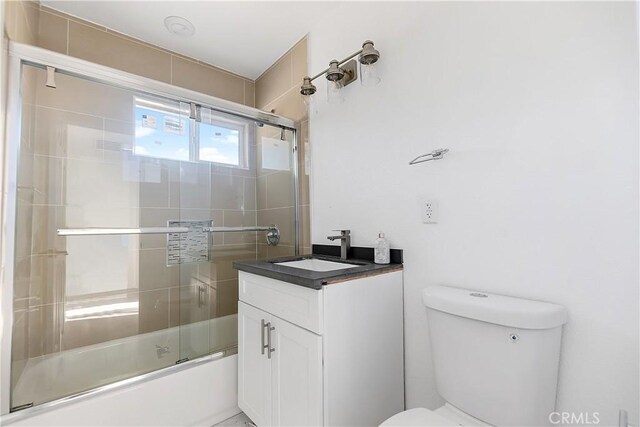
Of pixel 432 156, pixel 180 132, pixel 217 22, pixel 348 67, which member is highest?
pixel 217 22

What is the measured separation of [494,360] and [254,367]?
3.48 ft

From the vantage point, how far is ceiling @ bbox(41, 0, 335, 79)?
5.72 feet

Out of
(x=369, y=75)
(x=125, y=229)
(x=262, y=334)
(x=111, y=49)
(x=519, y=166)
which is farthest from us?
(x=111, y=49)

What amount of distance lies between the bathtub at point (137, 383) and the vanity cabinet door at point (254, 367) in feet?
0.51

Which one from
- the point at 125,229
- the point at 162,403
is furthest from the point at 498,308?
the point at 125,229

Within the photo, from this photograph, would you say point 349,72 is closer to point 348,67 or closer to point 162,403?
point 348,67

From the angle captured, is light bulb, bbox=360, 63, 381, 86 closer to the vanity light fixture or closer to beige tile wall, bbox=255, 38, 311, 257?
the vanity light fixture

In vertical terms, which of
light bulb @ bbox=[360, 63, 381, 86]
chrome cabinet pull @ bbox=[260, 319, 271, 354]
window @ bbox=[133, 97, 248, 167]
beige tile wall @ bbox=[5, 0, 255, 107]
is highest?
beige tile wall @ bbox=[5, 0, 255, 107]

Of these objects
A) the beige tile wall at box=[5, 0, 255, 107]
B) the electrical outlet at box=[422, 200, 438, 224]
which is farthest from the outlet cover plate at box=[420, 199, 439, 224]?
the beige tile wall at box=[5, 0, 255, 107]

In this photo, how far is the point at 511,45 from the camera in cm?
103

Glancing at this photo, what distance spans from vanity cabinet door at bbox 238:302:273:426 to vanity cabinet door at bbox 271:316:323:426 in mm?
64

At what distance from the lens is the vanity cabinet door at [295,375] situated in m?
1.06

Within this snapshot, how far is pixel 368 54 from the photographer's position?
4.60 feet

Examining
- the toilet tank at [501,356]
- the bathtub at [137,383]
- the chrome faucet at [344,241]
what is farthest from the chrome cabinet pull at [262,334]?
the toilet tank at [501,356]
